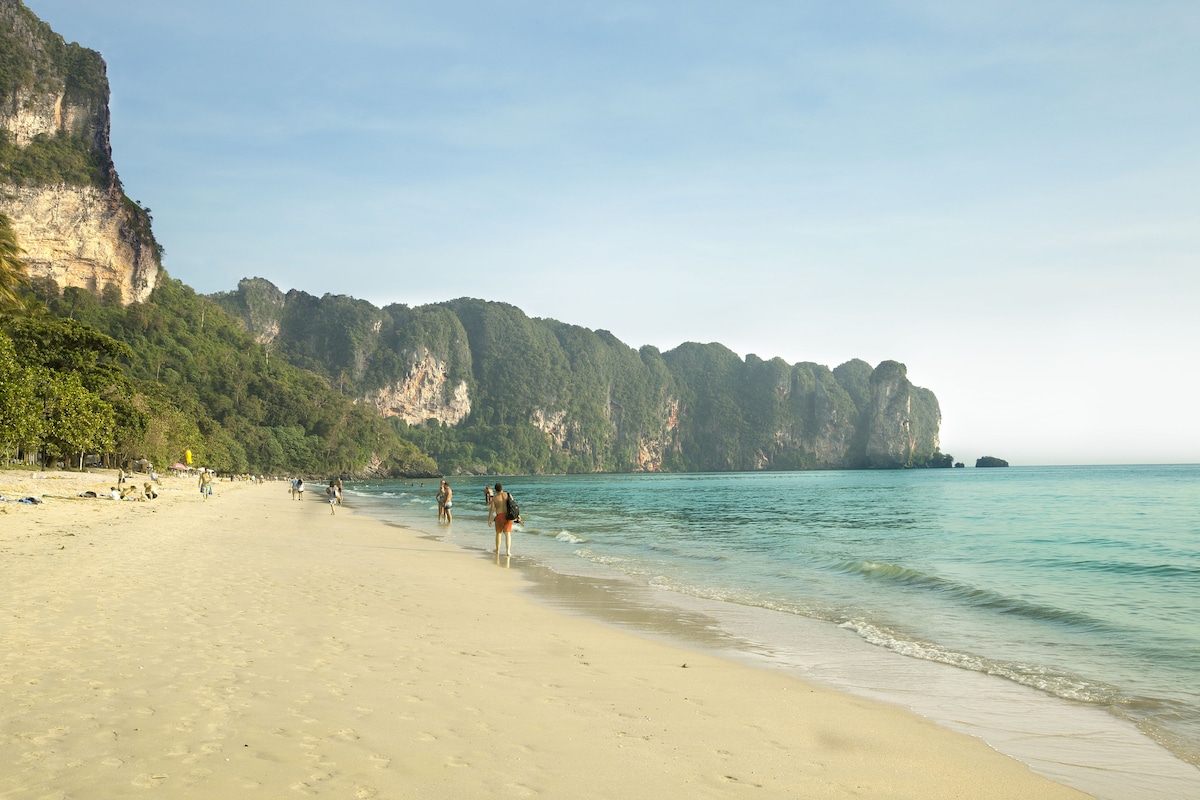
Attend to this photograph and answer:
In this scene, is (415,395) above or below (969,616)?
above

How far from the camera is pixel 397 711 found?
4949mm

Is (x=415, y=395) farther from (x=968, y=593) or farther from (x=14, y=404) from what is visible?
(x=968, y=593)

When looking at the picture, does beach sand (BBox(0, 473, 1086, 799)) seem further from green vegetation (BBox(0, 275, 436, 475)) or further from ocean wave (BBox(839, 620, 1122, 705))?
green vegetation (BBox(0, 275, 436, 475))

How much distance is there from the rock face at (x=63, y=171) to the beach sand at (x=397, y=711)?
101298mm

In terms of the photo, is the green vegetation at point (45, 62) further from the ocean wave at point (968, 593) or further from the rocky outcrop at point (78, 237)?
the ocean wave at point (968, 593)

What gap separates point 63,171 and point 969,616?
11402 cm

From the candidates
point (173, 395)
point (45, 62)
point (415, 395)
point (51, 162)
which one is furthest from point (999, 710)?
point (415, 395)

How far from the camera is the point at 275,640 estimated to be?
692cm

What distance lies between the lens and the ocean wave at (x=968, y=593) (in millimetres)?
11062

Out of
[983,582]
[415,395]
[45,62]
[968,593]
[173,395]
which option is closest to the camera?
[968,593]

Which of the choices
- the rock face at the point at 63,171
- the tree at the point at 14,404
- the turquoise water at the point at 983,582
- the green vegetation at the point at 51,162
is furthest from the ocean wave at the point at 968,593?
the green vegetation at the point at 51,162

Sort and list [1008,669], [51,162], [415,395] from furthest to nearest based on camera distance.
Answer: [415,395]
[51,162]
[1008,669]

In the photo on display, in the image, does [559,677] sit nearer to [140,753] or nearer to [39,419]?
[140,753]

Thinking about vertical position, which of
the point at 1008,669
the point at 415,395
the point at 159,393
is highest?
the point at 415,395
